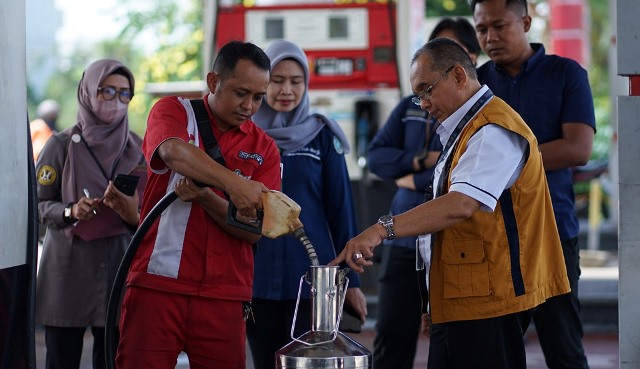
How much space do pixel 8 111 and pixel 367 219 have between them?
20.9ft

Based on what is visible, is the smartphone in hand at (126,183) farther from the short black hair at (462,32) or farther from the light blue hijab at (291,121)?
the short black hair at (462,32)

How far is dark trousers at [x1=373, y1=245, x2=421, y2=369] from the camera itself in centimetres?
573

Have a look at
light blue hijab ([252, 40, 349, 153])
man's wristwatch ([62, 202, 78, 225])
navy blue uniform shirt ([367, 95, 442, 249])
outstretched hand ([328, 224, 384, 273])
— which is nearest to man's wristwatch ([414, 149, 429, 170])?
navy blue uniform shirt ([367, 95, 442, 249])

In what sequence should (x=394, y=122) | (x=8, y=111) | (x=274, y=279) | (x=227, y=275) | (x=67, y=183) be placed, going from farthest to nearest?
1. (x=394, y=122)
2. (x=67, y=183)
3. (x=274, y=279)
4. (x=227, y=275)
5. (x=8, y=111)

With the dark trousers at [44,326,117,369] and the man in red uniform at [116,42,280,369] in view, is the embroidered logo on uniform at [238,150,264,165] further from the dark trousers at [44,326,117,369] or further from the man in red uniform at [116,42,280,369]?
the dark trousers at [44,326,117,369]

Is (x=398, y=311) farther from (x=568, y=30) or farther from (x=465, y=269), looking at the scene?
(x=568, y=30)

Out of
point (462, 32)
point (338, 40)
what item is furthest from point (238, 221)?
point (338, 40)

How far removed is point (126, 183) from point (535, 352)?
4.74m

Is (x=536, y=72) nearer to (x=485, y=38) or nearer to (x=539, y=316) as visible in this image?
(x=485, y=38)

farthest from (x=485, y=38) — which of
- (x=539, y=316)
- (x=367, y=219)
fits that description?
(x=367, y=219)

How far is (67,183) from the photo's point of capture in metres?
5.62

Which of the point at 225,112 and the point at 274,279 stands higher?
the point at 225,112

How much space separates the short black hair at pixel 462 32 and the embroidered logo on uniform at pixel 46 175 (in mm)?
2045

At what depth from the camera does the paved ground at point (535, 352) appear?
8.41 m
